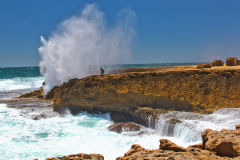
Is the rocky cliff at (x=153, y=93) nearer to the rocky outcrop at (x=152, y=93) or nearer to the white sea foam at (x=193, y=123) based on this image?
the rocky outcrop at (x=152, y=93)

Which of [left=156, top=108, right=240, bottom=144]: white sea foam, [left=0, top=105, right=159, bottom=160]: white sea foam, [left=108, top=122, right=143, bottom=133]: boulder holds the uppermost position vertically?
[left=156, top=108, right=240, bottom=144]: white sea foam

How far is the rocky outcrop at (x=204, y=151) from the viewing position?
8.69ft

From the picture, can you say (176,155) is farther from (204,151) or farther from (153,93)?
(153,93)

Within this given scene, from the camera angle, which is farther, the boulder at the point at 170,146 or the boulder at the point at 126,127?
the boulder at the point at 126,127

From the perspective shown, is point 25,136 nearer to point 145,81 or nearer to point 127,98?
point 127,98

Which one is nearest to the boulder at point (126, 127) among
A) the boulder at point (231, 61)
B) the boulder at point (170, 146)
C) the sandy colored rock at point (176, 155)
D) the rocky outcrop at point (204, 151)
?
the rocky outcrop at point (204, 151)

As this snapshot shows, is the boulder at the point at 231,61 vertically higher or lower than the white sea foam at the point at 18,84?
higher

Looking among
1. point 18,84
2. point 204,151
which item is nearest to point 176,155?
point 204,151

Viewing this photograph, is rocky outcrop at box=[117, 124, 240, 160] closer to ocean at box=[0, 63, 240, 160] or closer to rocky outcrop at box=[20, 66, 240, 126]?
ocean at box=[0, 63, 240, 160]

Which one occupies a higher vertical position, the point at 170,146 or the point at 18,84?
the point at 170,146

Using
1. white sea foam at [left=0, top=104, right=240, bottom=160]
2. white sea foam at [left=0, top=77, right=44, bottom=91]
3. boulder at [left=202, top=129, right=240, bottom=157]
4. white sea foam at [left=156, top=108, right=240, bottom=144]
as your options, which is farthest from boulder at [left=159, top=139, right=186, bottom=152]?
white sea foam at [left=0, top=77, right=44, bottom=91]

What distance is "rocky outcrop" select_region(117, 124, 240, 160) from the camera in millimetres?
2648

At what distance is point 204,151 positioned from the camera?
291cm

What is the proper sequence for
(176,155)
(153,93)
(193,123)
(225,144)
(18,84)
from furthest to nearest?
(18,84) < (153,93) < (193,123) < (225,144) < (176,155)
